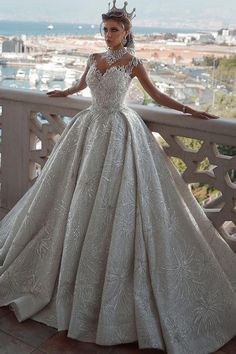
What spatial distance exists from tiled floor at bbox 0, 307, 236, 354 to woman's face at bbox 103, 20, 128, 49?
1336 millimetres

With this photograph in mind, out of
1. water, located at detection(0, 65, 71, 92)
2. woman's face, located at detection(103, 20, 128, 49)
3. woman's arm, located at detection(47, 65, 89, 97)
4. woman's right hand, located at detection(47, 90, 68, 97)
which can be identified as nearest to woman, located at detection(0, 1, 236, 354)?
woman's face, located at detection(103, 20, 128, 49)

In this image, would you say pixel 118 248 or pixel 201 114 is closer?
pixel 118 248

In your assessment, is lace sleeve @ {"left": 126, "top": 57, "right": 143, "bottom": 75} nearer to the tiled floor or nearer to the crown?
the crown

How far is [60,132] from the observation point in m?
2.51

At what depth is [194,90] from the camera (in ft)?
11.2

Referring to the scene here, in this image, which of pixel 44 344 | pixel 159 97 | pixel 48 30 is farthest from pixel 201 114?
pixel 44 344

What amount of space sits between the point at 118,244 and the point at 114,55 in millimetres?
872

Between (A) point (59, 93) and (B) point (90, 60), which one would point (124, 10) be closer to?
(B) point (90, 60)

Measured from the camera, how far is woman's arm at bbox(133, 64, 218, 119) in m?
2.04

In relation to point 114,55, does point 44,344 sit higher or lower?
lower

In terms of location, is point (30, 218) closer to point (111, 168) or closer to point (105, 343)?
point (111, 168)

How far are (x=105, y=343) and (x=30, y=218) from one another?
0.70 metres

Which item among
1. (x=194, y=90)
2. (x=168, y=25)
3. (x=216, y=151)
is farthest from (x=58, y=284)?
(x=194, y=90)

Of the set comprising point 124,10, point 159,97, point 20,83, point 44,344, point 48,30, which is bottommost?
point 44,344
